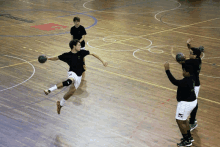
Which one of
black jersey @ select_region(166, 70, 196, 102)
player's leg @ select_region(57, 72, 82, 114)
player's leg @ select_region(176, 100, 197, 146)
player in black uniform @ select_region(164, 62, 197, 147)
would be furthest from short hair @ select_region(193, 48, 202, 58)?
player's leg @ select_region(57, 72, 82, 114)

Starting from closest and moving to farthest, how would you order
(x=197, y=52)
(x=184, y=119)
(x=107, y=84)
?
(x=184, y=119) < (x=197, y=52) < (x=107, y=84)

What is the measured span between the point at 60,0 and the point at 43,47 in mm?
13195

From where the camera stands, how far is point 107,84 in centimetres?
865

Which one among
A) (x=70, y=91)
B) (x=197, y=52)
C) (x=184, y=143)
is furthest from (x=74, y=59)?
(x=184, y=143)

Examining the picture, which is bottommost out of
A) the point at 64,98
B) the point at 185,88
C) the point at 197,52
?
the point at 64,98

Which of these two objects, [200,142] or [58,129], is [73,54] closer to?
[58,129]

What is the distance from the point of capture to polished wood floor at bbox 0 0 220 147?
20.0ft

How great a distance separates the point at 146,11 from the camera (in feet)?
66.7

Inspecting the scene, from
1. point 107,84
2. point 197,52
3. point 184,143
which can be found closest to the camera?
point 184,143

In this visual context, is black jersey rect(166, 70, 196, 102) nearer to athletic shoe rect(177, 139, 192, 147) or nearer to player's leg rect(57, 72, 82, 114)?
athletic shoe rect(177, 139, 192, 147)

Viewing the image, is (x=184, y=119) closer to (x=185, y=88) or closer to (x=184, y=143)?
(x=184, y=143)

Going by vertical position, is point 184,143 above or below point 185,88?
below

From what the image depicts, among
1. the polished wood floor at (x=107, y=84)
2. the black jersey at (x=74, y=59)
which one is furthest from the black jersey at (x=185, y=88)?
the black jersey at (x=74, y=59)

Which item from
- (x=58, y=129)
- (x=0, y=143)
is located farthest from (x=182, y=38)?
(x=0, y=143)
